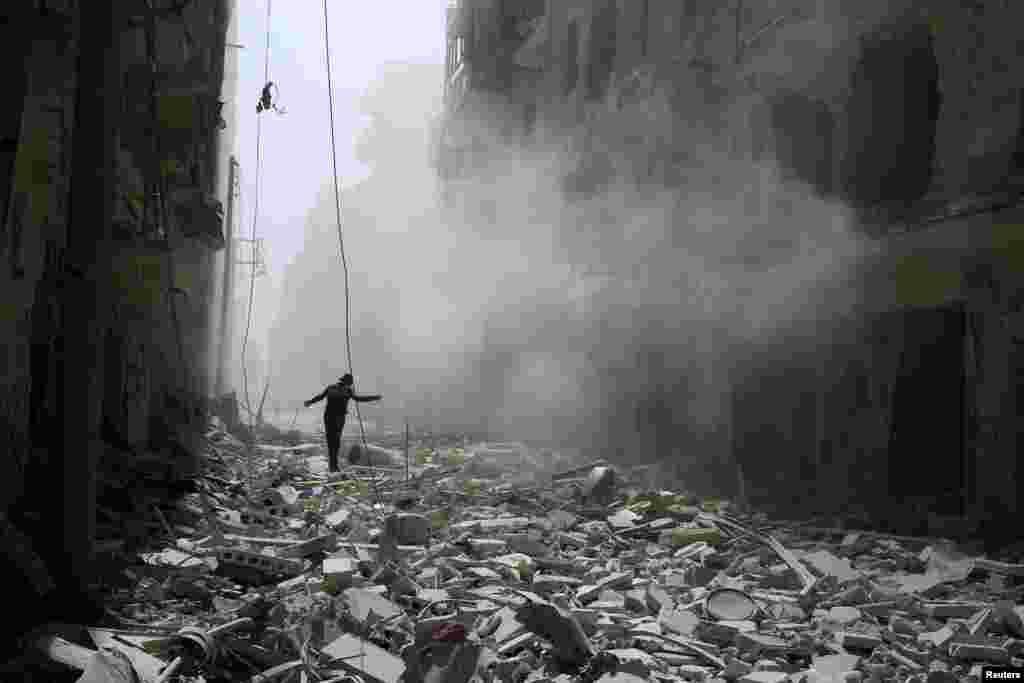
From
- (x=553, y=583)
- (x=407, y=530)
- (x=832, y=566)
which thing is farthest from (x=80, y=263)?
(x=832, y=566)

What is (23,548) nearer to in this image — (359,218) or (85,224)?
(85,224)

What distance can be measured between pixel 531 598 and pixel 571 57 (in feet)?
59.6

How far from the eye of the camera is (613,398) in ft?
55.9

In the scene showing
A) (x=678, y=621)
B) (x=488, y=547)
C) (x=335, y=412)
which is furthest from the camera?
(x=335, y=412)

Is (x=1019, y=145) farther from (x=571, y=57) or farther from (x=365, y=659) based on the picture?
(x=571, y=57)

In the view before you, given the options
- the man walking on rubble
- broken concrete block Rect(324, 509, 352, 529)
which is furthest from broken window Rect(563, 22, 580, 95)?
broken concrete block Rect(324, 509, 352, 529)

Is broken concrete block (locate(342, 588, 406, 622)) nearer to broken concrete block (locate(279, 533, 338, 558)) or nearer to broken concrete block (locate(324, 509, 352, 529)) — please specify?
broken concrete block (locate(279, 533, 338, 558))

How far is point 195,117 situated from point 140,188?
2727mm

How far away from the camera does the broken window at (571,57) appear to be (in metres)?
20.8

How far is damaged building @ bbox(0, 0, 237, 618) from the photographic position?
17.5ft

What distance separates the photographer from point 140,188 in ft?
38.3

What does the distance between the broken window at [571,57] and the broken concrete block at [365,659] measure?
17.8 m

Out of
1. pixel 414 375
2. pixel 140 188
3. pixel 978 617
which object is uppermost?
pixel 140 188

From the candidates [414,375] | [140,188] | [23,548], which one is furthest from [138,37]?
[414,375]
